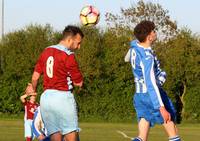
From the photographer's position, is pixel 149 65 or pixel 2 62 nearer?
pixel 149 65

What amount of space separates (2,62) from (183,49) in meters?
11.0

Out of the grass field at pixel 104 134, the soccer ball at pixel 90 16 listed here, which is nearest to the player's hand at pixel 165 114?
the soccer ball at pixel 90 16

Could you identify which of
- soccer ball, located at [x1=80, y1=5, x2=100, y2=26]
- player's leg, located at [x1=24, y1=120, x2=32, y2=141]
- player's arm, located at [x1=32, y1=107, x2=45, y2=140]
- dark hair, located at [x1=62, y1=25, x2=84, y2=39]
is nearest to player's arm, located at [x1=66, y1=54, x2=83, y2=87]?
dark hair, located at [x1=62, y1=25, x2=84, y2=39]

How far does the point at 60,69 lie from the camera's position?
8891 millimetres

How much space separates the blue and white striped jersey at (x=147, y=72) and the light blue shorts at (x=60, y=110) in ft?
3.68

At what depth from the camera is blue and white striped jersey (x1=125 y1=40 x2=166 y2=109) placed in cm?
914

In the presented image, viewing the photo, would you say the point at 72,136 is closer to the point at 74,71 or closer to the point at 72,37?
the point at 74,71

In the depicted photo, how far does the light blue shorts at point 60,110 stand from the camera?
29.0 feet

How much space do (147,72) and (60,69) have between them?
4.09 feet

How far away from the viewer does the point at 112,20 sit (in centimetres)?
4603

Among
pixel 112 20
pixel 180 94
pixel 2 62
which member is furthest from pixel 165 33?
pixel 2 62

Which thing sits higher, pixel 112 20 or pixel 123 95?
pixel 112 20

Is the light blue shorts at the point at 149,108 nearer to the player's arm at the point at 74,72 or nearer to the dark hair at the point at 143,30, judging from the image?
the dark hair at the point at 143,30

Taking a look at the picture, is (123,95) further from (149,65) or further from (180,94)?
(149,65)
